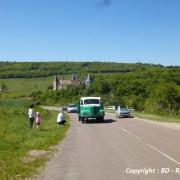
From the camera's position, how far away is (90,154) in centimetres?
1725

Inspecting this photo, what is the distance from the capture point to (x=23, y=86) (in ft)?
605

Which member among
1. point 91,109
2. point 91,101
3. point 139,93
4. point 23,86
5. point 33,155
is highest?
point 23,86

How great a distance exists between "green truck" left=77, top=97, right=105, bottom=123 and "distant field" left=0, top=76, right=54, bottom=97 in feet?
394

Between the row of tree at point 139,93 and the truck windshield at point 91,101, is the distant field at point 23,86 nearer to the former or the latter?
the row of tree at point 139,93

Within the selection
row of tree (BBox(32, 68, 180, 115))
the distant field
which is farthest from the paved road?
the distant field

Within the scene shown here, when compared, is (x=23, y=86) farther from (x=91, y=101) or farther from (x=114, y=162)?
(x=114, y=162)

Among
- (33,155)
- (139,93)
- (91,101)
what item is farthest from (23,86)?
(33,155)

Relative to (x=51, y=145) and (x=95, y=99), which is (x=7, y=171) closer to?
(x=51, y=145)

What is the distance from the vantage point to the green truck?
1774 inches

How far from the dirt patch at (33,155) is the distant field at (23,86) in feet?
483

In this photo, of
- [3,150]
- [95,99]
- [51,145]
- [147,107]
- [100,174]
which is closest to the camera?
[100,174]

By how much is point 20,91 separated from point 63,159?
16004 centimetres

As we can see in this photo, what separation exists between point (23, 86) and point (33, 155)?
553 feet

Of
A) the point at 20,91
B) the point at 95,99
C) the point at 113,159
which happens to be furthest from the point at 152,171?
the point at 20,91
